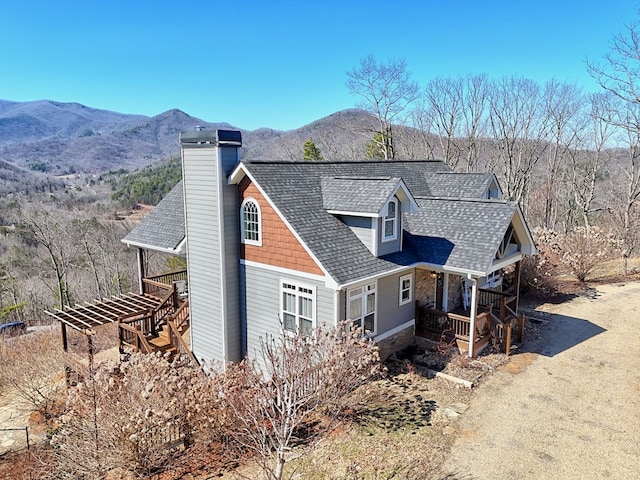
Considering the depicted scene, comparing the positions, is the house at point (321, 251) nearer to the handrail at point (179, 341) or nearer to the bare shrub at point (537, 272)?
the handrail at point (179, 341)

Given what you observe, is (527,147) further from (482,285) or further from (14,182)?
(14,182)

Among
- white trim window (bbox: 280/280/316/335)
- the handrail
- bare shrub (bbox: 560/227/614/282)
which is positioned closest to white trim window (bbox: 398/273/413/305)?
white trim window (bbox: 280/280/316/335)

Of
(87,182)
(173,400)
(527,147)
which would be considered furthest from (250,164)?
(87,182)

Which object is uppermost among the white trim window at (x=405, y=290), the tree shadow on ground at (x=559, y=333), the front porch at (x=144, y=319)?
the white trim window at (x=405, y=290)

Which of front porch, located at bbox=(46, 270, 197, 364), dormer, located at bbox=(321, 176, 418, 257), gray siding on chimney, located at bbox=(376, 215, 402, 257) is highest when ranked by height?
dormer, located at bbox=(321, 176, 418, 257)

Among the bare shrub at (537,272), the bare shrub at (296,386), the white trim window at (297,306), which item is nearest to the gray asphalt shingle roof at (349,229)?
the white trim window at (297,306)

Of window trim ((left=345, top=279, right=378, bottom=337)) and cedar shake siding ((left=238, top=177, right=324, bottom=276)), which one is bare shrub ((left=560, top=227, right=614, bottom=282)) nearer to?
window trim ((left=345, top=279, right=378, bottom=337))
